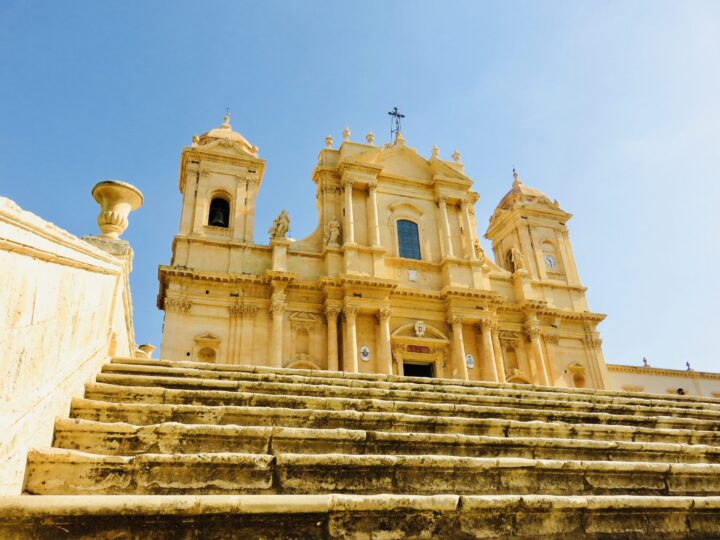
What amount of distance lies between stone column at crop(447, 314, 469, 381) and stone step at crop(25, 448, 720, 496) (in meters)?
13.6

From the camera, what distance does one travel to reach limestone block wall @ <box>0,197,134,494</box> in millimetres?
2734

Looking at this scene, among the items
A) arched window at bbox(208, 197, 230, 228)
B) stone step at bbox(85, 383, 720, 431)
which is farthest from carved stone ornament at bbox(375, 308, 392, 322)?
stone step at bbox(85, 383, 720, 431)

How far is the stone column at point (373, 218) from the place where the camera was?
19764mm

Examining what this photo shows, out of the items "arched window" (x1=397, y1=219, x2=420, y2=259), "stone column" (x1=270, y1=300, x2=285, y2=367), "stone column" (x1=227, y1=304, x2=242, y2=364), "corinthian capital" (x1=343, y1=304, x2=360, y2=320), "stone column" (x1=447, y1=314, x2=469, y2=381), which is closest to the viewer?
"stone column" (x1=270, y1=300, x2=285, y2=367)

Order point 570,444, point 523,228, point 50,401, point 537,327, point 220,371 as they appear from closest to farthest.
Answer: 1. point 50,401
2. point 570,444
3. point 220,371
4. point 537,327
5. point 523,228

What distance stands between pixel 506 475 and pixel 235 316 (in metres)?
14.5

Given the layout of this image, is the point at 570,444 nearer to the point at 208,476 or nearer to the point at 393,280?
the point at 208,476

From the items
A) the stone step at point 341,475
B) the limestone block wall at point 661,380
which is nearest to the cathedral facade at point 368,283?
the limestone block wall at point 661,380

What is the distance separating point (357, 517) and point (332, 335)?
14476mm

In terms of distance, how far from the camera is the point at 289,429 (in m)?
3.88

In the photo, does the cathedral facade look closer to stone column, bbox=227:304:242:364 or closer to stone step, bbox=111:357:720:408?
stone column, bbox=227:304:242:364

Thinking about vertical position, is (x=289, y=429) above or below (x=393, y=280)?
below

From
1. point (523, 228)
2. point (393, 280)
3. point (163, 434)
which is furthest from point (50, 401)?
point (523, 228)

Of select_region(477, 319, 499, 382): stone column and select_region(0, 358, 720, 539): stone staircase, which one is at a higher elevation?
select_region(477, 319, 499, 382): stone column
